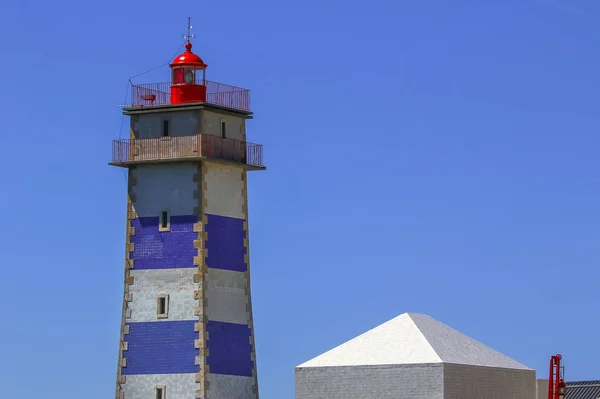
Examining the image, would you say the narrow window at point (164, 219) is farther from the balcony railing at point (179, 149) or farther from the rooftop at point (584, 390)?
the rooftop at point (584, 390)

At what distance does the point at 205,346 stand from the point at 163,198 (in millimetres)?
5579

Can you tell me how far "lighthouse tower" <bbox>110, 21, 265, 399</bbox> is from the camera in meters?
83.0

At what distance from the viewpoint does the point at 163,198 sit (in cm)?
8444

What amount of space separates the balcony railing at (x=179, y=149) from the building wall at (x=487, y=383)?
1292 centimetres

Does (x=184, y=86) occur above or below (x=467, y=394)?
above

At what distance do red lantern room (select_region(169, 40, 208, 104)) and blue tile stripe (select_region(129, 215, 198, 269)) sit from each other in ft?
14.5

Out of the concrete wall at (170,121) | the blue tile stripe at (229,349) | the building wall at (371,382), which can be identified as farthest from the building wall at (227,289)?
the building wall at (371,382)

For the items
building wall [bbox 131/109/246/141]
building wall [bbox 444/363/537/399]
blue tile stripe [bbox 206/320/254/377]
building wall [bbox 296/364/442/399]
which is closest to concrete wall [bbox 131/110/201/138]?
building wall [bbox 131/109/246/141]

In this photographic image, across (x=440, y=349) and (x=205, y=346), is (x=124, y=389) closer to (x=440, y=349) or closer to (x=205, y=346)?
(x=205, y=346)

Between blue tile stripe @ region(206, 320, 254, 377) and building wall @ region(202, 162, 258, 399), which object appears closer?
blue tile stripe @ region(206, 320, 254, 377)

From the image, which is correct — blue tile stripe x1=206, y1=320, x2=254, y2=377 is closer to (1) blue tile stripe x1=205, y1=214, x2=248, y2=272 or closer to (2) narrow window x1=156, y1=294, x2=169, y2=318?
(2) narrow window x1=156, y1=294, x2=169, y2=318

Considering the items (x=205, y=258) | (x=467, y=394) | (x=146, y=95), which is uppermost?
(x=146, y=95)

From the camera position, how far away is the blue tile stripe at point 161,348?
82.7 meters

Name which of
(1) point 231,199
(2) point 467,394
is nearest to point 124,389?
(1) point 231,199
